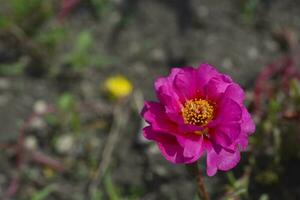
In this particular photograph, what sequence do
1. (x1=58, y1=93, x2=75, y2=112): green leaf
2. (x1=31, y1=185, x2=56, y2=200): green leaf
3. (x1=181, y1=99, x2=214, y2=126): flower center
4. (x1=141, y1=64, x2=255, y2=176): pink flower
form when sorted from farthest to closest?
1. (x1=58, y1=93, x2=75, y2=112): green leaf
2. (x1=31, y1=185, x2=56, y2=200): green leaf
3. (x1=181, y1=99, x2=214, y2=126): flower center
4. (x1=141, y1=64, x2=255, y2=176): pink flower

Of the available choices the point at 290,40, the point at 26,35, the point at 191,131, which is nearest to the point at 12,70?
the point at 26,35

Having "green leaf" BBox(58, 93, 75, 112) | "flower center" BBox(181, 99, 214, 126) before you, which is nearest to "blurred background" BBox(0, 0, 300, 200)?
"green leaf" BBox(58, 93, 75, 112)

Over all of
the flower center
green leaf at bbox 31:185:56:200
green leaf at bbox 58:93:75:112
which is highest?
the flower center

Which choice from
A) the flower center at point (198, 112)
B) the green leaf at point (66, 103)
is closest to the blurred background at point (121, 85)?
the green leaf at point (66, 103)

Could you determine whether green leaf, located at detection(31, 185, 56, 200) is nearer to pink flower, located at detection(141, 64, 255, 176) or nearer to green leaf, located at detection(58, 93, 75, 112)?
green leaf, located at detection(58, 93, 75, 112)

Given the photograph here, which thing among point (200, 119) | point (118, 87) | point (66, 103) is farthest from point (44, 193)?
point (200, 119)

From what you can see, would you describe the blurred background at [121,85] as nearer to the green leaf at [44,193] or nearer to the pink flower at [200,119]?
the green leaf at [44,193]

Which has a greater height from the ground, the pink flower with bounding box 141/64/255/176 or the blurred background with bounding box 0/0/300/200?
the pink flower with bounding box 141/64/255/176
